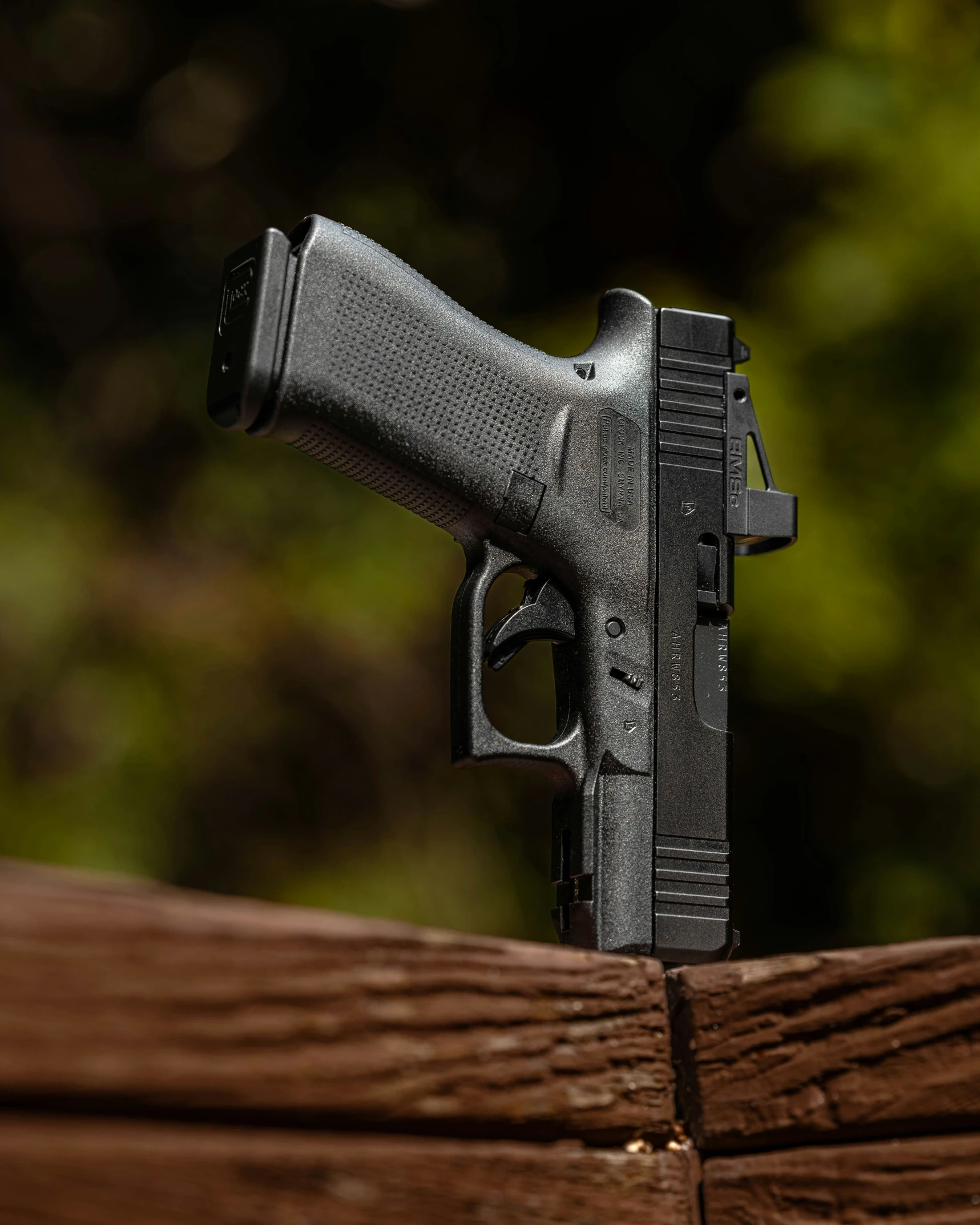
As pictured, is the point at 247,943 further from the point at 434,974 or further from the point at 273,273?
the point at 273,273

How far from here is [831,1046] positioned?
0.53 metres

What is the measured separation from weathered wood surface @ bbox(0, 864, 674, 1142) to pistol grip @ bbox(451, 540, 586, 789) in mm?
357

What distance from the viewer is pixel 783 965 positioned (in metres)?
0.54

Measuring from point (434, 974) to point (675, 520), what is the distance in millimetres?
533

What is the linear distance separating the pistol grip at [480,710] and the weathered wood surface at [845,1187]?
40 centimetres

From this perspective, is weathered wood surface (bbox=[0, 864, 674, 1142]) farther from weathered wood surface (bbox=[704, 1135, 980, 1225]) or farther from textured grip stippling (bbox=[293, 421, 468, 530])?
textured grip stippling (bbox=[293, 421, 468, 530])

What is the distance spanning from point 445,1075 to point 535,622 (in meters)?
0.47

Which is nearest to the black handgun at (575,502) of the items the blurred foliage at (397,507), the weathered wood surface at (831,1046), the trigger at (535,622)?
the trigger at (535,622)

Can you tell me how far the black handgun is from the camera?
83 cm

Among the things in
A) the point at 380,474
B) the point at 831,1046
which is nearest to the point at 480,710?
the point at 380,474

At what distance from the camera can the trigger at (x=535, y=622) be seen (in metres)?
0.91

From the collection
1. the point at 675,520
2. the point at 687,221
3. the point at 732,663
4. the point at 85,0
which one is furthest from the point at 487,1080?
the point at 85,0

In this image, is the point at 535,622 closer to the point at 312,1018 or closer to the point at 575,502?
the point at 575,502

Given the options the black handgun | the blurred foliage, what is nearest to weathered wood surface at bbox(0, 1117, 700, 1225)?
the black handgun
